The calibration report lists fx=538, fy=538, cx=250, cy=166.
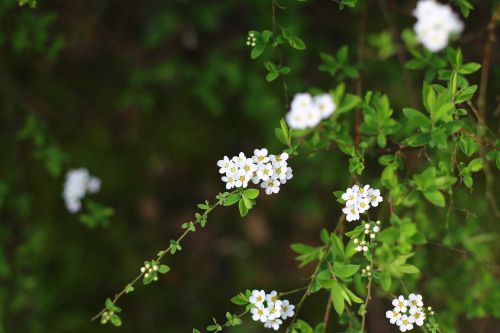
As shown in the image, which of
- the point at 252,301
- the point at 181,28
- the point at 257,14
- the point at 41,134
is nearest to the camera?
the point at 252,301

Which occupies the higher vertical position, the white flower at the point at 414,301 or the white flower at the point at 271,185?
the white flower at the point at 271,185

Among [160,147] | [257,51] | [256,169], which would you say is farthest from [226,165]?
[160,147]

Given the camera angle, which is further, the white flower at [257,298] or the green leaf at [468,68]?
the green leaf at [468,68]

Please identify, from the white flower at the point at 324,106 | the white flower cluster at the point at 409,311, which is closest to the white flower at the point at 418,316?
the white flower cluster at the point at 409,311

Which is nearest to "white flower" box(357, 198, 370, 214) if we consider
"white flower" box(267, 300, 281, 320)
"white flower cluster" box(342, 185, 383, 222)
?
"white flower cluster" box(342, 185, 383, 222)

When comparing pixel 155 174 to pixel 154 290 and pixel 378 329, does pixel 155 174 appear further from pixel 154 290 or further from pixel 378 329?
pixel 378 329

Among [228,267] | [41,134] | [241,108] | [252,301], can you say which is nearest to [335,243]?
[252,301]

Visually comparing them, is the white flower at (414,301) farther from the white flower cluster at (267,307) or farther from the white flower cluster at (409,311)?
the white flower cluster at (267,307)
